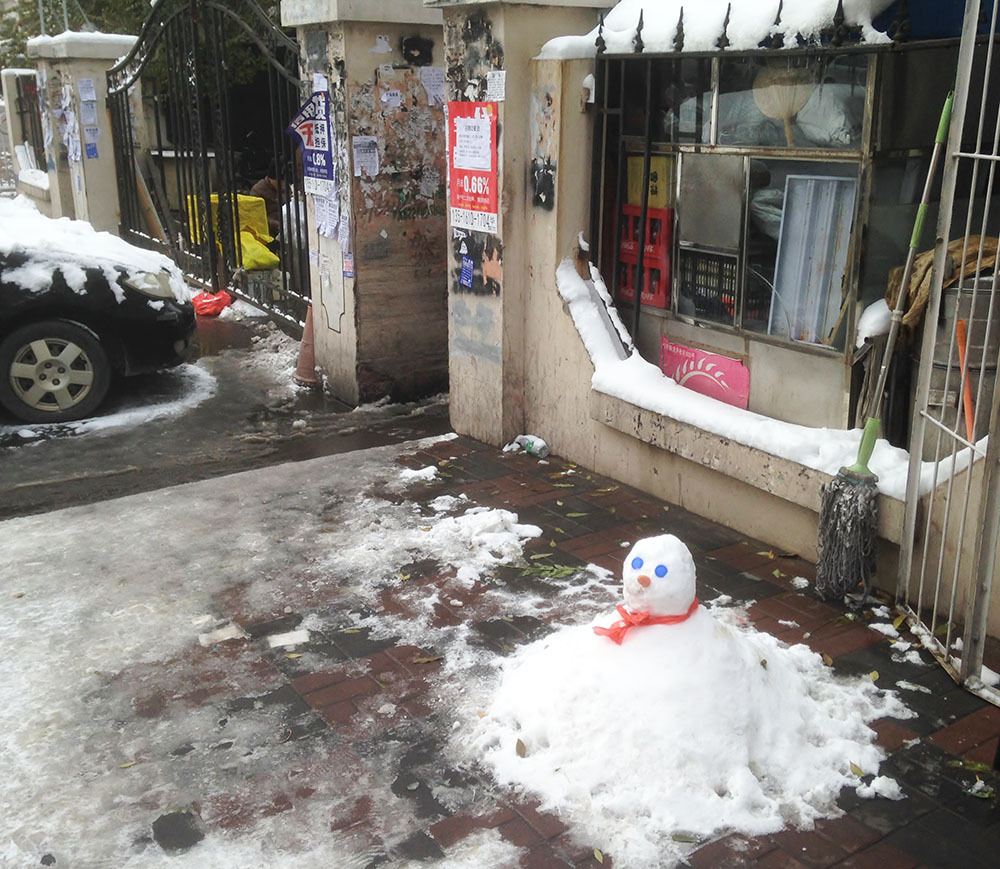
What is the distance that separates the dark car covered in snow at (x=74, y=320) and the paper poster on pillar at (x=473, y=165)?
8.66 feet

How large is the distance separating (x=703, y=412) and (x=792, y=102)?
1557 mm

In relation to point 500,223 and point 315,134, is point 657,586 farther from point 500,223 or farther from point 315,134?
point 315,134

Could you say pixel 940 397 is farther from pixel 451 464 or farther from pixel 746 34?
pixel 451 464

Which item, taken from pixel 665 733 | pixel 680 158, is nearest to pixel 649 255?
pixel 680 158

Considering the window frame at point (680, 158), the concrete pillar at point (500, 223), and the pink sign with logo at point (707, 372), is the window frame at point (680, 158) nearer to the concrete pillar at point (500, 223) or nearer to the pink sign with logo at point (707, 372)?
the pink sign with logo at point (707, 372)

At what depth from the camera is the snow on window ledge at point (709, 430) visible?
14.7ft

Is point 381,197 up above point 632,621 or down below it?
above

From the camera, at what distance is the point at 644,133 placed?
576 centimetres

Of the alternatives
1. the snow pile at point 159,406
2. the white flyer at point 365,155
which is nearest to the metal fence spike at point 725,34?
the white flyer at point 365,155

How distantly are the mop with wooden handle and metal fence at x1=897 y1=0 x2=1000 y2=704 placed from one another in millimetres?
150

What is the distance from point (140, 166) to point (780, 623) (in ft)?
39.5

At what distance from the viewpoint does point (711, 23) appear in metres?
5.07

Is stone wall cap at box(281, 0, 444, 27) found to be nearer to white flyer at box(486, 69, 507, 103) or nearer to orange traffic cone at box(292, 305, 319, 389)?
white flyer at box(486, 69, 507, 103)

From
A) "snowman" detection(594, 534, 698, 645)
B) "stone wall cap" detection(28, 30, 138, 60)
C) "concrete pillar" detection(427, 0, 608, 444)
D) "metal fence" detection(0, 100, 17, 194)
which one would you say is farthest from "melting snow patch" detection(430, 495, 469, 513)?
"metal fence" detection(0, 100, 17, 194)
